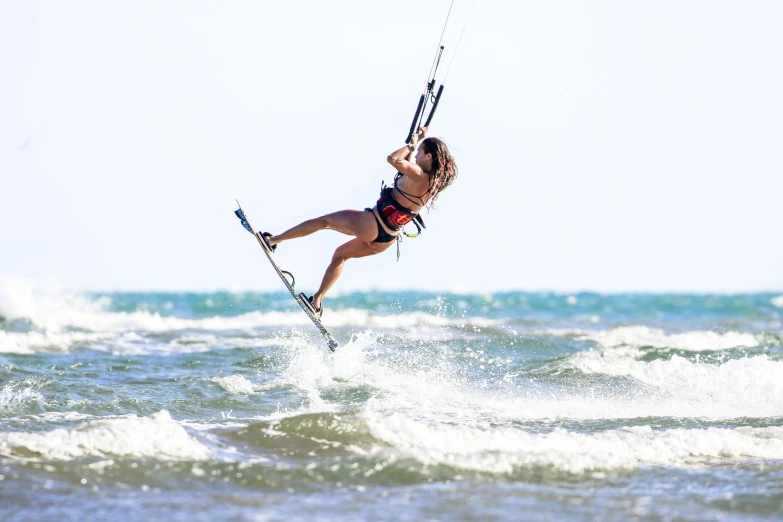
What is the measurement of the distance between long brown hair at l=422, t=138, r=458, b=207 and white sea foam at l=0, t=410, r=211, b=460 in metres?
3.81

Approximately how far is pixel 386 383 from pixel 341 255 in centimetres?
181

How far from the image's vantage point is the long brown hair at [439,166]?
9.54m

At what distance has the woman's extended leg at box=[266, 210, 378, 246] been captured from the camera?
10.0 metres

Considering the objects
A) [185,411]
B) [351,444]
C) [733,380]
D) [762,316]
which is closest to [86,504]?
[351,444]

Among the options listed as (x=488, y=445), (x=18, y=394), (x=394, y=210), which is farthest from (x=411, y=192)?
(x=18, y=394)

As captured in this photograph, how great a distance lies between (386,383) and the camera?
443 inches

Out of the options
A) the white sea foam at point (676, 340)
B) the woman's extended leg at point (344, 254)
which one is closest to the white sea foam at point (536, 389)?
the woman's extended leg at point (344, 254)

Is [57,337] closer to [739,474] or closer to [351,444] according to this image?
[351,444]

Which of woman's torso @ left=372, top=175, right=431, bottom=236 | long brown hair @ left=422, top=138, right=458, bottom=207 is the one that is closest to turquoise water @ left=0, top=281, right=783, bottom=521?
woman's torso @ left=372, top=175, right=431, bottom=236

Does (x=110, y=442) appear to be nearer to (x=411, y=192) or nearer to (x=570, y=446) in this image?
Answer: (x=570, y=446)

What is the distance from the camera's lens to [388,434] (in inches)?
301

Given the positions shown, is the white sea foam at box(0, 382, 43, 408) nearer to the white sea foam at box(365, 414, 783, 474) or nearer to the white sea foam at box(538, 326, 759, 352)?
the white sea foam at box(365, 414, 783, 474)

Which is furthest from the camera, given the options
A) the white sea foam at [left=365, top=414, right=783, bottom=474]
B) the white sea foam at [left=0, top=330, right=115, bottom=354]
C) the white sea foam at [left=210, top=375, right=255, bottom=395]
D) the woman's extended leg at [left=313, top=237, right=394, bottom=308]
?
the white sea foam at [left=0, top=330, right=115, bottom=354]

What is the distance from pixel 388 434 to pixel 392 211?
301 centimetres
